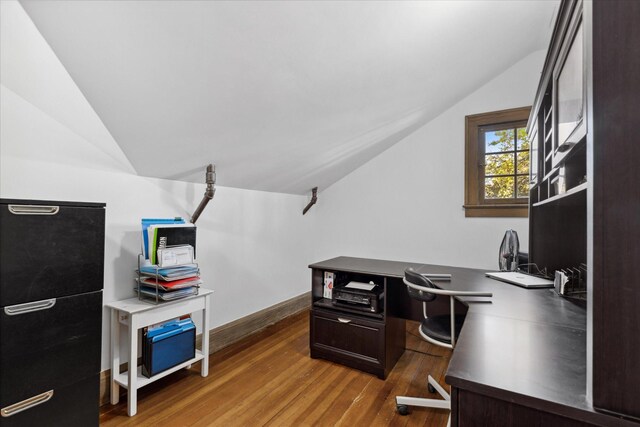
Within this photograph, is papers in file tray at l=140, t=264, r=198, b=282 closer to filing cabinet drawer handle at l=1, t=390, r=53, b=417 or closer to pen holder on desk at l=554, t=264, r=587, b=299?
filing cabinet drawer handle at l=1, t=390, r=53, b=417

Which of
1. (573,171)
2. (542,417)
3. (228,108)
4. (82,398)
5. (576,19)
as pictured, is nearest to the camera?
(542,417)

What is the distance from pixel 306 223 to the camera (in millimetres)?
4086

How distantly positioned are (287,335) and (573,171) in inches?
104

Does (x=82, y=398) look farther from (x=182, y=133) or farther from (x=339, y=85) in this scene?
(x=339, y=85)

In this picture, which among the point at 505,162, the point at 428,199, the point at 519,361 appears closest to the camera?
the point at 519,361

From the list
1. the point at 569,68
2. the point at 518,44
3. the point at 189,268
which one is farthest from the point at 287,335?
the point at 518,44

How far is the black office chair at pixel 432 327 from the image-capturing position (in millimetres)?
1654

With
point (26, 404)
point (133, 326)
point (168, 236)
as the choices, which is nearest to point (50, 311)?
point (26, 404)

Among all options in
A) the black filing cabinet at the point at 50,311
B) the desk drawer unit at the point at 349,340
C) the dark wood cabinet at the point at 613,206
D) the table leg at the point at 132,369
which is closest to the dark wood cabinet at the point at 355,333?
the desk drawer unit at the point at 349,340

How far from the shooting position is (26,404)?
1.31m

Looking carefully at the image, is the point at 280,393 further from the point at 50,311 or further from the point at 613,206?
the point at 613,206

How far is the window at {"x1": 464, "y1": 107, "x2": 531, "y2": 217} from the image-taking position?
307 centimetres

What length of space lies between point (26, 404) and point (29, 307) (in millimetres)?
413

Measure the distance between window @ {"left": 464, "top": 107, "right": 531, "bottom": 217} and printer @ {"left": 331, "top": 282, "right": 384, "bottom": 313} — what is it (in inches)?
61.0
